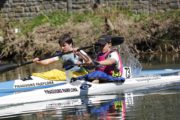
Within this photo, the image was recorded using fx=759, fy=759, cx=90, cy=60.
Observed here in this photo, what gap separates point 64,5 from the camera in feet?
113

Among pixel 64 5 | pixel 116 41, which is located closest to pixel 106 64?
pixel 116 41

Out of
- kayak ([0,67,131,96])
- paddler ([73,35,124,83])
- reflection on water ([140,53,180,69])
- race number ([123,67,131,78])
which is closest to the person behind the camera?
kayak ([0,67,131,96])

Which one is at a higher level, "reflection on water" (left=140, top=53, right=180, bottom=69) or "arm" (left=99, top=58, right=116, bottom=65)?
"reflection on water" (left=140, top=53, right=180, bottom=69)

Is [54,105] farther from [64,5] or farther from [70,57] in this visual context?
[64,5]

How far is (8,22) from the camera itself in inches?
1241

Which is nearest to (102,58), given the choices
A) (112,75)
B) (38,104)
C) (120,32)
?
(112,75)

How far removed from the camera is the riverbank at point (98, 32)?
92.9 ft

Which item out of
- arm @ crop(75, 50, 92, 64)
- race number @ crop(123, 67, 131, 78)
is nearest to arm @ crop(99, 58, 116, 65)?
arm @ crop(75, 50, 92, 64)

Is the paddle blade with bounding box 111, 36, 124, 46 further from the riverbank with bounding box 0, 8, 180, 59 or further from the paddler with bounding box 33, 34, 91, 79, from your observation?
the riverbank with bounding box 0, 8, 180, 59

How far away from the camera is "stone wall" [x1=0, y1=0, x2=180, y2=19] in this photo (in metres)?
32.3

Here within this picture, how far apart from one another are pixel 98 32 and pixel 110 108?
14.4 m

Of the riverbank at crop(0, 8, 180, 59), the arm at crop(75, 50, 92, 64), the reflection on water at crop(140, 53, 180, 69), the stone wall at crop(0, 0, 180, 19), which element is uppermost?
the stone wall at crop(0, 0, 180, 19)

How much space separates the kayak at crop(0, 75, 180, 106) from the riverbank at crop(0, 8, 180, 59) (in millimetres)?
10273

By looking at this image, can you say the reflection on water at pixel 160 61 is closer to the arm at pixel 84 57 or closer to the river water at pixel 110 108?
the river water at pixel 110 108
